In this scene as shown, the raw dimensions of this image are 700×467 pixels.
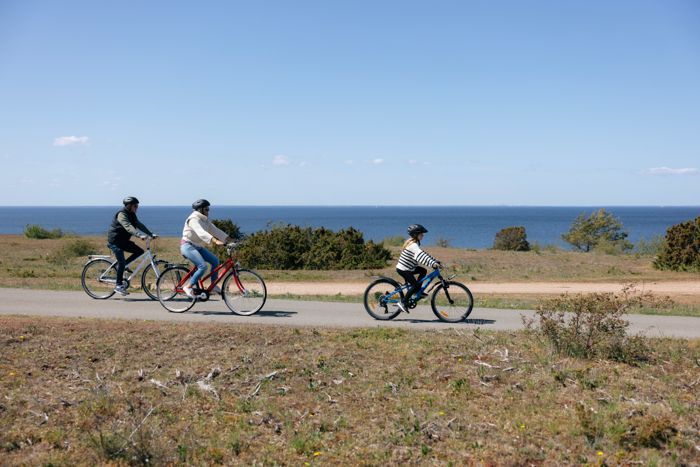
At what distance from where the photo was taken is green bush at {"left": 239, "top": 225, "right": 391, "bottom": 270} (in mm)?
25312

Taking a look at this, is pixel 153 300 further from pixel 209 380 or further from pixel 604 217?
pixel 604 217

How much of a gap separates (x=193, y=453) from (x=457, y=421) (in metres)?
2.67


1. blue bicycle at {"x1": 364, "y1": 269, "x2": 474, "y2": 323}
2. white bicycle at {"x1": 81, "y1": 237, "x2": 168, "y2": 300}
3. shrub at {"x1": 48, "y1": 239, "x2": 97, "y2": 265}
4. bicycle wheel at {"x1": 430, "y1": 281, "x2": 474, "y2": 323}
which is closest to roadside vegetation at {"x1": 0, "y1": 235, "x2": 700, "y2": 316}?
shrub at {"x1": 48, "y1": 239, "x2": 97, "y2": 265}

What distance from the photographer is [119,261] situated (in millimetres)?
12781

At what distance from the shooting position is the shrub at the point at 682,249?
24969mm

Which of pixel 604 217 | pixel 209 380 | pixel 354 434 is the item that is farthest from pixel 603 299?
pixel 604 217

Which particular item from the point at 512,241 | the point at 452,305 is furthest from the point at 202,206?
the point at 512,241

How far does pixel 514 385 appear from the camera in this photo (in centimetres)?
746

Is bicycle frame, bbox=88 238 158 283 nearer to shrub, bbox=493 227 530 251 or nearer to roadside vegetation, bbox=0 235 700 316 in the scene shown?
roadside vegetation, bbox=0 235 700 316

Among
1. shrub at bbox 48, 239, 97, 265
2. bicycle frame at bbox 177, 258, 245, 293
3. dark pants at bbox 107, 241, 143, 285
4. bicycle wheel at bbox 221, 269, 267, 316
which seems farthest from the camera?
shrub at bbox 48, 239, 97, 265

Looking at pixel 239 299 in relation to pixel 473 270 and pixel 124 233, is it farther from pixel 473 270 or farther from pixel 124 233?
pixel 473 270

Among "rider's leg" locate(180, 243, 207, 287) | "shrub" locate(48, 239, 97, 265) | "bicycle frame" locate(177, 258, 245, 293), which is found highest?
"rider's leg" locate(180, 243, 207, 287)

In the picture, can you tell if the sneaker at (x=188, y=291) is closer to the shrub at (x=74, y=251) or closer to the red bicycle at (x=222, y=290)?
the red bicycle at (x=222, y=290)

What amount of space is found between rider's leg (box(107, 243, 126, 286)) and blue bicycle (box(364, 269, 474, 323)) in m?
5.13
